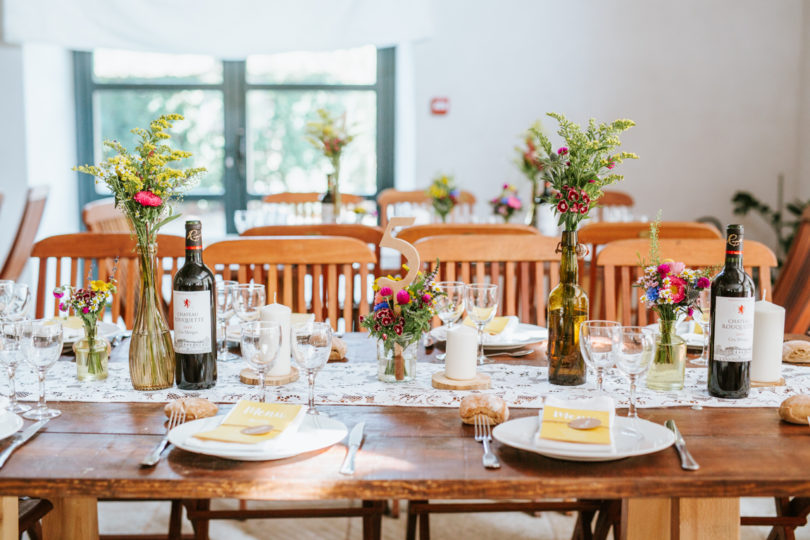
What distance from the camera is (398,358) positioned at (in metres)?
1.53

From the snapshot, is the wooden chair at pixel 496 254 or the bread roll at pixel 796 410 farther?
the wooden chair at pixel 496 254

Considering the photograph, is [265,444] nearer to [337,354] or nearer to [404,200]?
[337,354]

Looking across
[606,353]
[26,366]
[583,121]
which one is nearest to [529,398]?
[606,353]

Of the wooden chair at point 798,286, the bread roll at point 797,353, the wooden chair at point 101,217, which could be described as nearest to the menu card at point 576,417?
the bread roll at point 797,353

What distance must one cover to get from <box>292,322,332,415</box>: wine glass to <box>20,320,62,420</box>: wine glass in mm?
382

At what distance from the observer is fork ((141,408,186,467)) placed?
3.64ft

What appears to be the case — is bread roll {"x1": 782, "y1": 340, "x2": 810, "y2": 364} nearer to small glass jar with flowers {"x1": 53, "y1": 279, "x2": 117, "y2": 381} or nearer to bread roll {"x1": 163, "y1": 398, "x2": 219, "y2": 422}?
bread roll {"x1": 163, "y1": 398, "x2": 219, "y2": 422}

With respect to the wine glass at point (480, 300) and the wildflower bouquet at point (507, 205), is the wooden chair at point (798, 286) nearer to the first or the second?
the wine glass at point (480, 300)

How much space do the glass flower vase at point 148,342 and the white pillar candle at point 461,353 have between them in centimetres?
49

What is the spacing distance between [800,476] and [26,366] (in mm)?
1377

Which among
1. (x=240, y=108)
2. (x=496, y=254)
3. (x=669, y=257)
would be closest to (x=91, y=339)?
(x=496, y=254)

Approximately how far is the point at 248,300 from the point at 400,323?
0.35 meters

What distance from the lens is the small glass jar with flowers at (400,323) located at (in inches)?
59.3

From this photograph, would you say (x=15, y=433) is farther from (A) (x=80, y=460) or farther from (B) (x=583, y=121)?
(B) (x=583, y=121)
